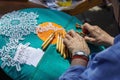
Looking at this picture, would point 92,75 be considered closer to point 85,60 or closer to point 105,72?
point 105,72

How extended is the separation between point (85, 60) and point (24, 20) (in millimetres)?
387

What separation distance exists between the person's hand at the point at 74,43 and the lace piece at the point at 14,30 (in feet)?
0.55

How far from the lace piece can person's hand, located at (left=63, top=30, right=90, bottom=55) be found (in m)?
0.17

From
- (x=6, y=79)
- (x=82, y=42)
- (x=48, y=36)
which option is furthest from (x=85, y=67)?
(x=6, y=79)

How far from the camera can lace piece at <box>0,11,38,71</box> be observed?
1242mm

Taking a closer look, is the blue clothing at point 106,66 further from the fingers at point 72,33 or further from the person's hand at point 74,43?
the fingers at point 72,33

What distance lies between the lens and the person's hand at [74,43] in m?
1.22

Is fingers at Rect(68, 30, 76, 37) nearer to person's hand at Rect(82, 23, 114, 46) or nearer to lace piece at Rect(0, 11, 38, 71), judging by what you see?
person's hand at Rect(82, 23, 114, 46)

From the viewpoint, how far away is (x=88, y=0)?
1.97 m

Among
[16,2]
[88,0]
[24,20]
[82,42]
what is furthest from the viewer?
[88,0]

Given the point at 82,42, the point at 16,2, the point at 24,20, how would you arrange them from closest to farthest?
1. the point at 82,42
2. the point at 24,20
3. the point at 16,2

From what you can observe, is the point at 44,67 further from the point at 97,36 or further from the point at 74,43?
the point at 97,36

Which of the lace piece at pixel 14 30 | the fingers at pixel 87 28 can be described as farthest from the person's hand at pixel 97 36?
the lace piece at pixel 14 30

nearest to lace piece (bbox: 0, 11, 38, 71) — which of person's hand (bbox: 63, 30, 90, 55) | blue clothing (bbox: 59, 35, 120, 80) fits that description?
person's hand (bbox: 63, 30, 90, 55)
